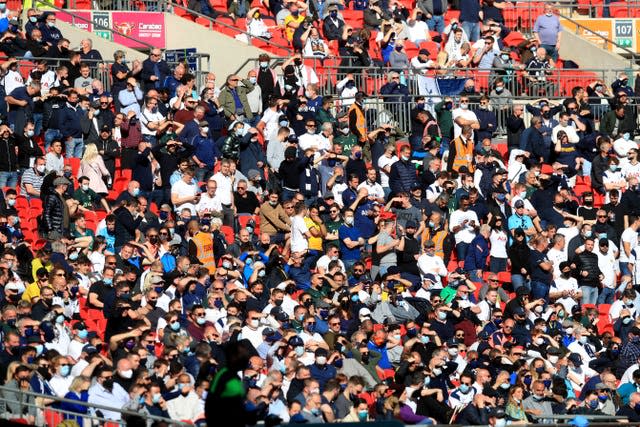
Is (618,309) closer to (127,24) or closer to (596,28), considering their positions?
(127,24)

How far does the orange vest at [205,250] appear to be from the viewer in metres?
25.7

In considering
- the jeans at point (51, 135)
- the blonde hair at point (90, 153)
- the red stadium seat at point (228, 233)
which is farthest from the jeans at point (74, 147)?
the red stadium seat at point (228, 233)

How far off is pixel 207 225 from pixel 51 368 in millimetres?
4965

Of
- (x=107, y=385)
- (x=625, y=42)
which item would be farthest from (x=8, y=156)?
(x=625, y=42)

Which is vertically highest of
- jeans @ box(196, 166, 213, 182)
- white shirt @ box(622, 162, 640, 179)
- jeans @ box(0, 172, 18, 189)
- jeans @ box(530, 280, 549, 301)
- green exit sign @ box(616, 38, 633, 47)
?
green exit sign @ box(616, 38, 633, 47)

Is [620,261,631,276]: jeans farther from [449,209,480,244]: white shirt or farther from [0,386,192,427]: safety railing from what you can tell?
[0,386,192,427]: safety railing

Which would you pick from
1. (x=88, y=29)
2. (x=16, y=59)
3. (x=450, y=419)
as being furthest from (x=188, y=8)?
(x=450, y=419)

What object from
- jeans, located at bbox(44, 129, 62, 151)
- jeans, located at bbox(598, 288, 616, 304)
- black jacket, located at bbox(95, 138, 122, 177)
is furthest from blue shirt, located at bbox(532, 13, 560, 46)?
jeans, located at bbox(44, 129, 62, 151)

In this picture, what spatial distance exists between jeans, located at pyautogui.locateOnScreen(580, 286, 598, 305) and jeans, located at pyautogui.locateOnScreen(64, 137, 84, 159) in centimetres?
735

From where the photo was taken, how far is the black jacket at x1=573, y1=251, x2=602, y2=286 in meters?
28.0

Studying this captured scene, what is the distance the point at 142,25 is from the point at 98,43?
132cm

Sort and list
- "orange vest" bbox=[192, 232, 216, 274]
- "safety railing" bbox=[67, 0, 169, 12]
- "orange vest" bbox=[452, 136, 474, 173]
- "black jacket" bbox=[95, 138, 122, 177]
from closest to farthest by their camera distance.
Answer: "orange vest" bbox=[192, 232, 216, 274] → "black jacket" bbox=[95, 138, 122, 177] → "orange vest" bbox=[452, 136, 474, 173] → "safety railing" bbox=[67, 0, 169, 12]

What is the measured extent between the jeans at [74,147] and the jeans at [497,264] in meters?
5.98

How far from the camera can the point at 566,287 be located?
90.8ft
